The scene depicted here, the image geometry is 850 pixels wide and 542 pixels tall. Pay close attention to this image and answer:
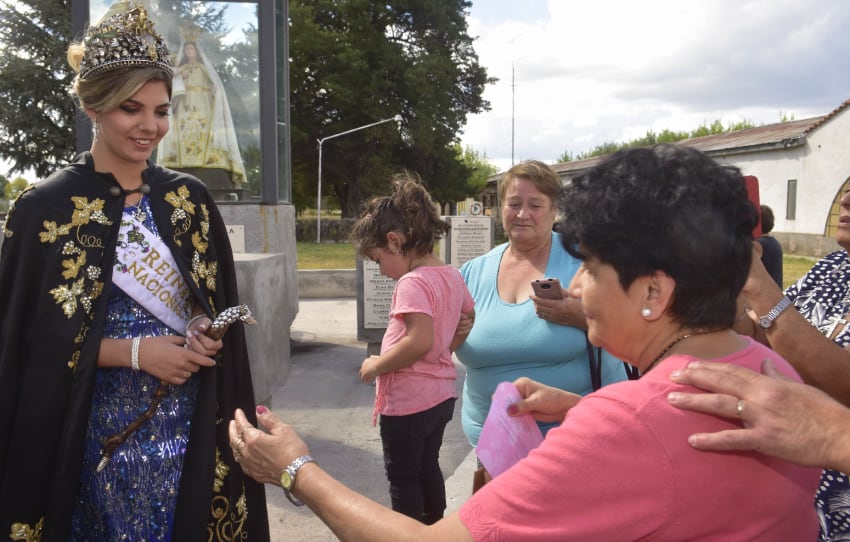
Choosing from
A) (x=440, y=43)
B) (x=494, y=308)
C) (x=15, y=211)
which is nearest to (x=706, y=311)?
(x=494, y=308)

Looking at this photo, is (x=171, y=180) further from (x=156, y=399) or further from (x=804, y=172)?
(x=804, y=172)

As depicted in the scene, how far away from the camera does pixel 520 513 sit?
46.9 inches

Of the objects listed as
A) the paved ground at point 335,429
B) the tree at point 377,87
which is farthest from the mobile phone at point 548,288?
the tree at point 377,87

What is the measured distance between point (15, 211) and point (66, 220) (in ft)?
0.48

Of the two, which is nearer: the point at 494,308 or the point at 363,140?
the point at 494,308

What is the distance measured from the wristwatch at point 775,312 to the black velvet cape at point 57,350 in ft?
6.07

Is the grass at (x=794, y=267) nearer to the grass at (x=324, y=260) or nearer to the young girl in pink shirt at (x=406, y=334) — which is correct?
the grass at (x=324, y=260)

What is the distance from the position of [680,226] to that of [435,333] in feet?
6.41

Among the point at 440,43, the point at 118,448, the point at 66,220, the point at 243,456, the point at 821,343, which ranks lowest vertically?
the point at 118,448

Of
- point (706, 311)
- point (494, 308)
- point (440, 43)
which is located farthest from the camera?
point (440, 43)

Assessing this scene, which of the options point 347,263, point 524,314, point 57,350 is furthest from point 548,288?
point 347,263

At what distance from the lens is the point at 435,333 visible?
3.15 metres

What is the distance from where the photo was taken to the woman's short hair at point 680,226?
4.23 ft

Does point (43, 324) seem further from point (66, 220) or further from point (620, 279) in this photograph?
point (620, 279)
